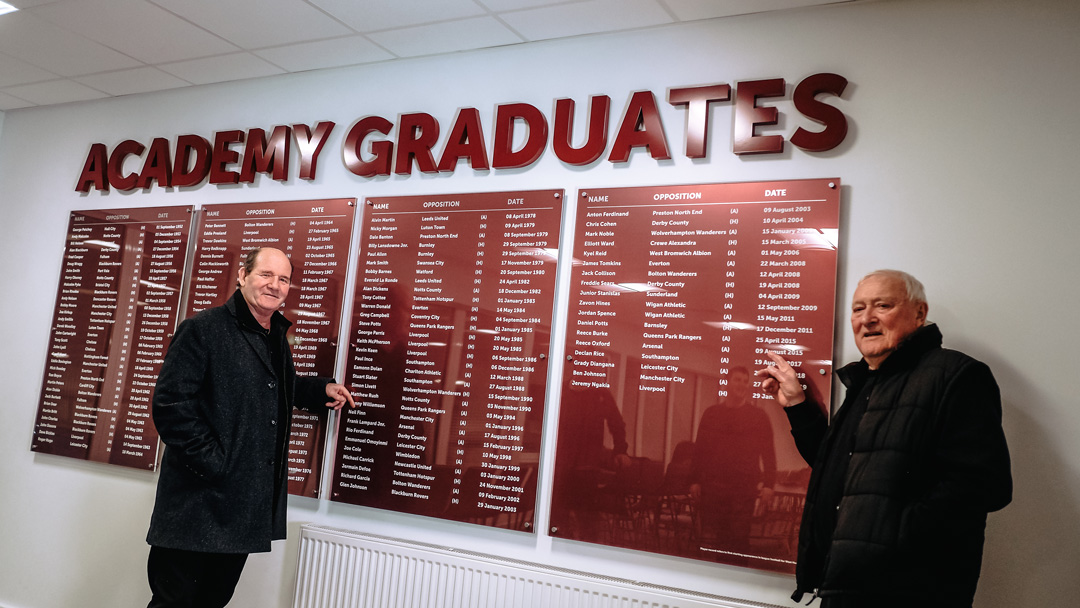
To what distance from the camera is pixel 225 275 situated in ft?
13.2

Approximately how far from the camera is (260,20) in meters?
3.56

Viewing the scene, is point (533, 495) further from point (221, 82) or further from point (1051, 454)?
point (221, 82)

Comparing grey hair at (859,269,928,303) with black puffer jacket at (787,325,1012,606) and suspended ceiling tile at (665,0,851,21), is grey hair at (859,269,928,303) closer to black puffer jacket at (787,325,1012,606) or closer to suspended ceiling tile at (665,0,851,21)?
black puffer jacket at (787,325,1012,606)

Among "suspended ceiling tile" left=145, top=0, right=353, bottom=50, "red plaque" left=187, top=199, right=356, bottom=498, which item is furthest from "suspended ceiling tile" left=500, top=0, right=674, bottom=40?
"red plaque" left=187, top=199, right=356, bottom=498

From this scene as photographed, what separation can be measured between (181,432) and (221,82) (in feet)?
7.48

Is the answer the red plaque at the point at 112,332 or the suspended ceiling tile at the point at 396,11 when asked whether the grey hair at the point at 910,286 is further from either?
the red plaque at the point at 112,332

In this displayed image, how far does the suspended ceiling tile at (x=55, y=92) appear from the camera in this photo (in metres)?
4.56

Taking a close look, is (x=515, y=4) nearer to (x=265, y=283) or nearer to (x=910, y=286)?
(x=265, y=283)

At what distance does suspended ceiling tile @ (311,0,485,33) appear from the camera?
10.8ft

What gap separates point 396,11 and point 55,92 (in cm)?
265

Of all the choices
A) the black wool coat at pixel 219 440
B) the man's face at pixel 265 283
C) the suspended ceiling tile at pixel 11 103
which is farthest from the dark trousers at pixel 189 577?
the suspended ceiling tile at pixel 11 103

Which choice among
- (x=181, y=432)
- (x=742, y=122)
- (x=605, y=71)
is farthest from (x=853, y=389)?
(x=181, y=432)

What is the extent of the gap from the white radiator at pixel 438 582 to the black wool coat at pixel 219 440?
316 millimetres

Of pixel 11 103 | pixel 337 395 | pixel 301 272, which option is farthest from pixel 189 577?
pixel 11 103
